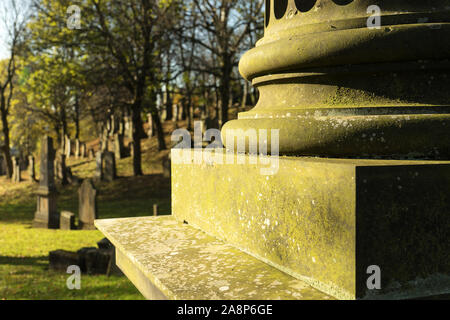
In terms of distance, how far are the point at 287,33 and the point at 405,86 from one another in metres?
0.85

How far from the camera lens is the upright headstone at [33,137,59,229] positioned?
13.4 m

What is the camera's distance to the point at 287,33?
116 inches

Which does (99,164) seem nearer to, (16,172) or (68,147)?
(16,172)

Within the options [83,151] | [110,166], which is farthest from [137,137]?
[83,151]

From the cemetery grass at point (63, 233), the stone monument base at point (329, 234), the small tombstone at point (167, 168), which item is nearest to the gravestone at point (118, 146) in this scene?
the cemetery grass at point (63, 233)

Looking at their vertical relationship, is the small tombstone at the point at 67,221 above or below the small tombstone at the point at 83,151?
below

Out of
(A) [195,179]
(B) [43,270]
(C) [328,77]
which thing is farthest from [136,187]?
(C) [328,77]

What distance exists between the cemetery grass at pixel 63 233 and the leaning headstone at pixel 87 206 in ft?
1.20

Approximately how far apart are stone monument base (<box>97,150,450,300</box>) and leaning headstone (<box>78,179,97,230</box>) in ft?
32.7

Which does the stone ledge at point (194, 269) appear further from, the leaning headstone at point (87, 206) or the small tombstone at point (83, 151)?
the small tombstone at point (83, 151)

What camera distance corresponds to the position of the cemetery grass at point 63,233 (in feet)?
24.7

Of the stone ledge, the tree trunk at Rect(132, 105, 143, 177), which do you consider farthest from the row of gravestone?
the stone ledge

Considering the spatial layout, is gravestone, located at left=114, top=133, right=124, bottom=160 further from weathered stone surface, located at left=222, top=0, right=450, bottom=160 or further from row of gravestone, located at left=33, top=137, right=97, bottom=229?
weathered stone surface, located at left=222, top=0, right=450, bottom=160

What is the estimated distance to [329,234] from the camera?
6.84 feet
